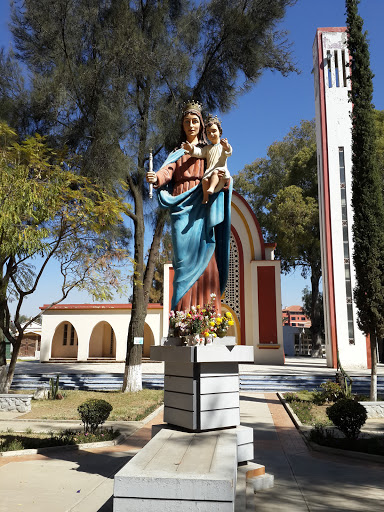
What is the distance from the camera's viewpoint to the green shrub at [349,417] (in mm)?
6867

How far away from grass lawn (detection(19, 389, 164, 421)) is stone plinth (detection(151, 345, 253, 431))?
17.0ft

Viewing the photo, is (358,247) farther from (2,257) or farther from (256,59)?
(2,257)

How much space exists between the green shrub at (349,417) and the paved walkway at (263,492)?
677 mm

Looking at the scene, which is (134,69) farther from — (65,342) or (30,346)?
(30,346)

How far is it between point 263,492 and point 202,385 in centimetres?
143

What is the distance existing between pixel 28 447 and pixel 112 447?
131 centimetres


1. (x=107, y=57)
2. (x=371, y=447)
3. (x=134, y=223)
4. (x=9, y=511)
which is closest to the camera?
(x=9, y=511)

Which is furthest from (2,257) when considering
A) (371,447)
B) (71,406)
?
(371,447)

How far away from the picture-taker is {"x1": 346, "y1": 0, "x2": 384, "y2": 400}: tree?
10.5 meters

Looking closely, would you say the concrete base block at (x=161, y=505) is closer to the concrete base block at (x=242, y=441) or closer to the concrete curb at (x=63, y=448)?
the concrete base block at (x=242, y=441)

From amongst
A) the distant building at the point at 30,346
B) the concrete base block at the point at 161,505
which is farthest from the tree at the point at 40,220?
the distant building at the point at 30,346

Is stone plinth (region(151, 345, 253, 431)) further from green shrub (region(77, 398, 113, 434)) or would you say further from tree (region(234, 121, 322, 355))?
tree (region(234, 121, 322, 355))

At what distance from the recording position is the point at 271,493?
462cm

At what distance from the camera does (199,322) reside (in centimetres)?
464
